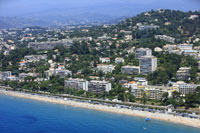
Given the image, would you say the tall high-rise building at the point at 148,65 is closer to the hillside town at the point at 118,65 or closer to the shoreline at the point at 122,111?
the hillside town at the point at 118,65

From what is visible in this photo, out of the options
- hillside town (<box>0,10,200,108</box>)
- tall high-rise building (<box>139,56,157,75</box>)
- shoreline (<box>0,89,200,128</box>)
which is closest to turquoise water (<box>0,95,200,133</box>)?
shoreline (<box>0,89,200,128</box>)

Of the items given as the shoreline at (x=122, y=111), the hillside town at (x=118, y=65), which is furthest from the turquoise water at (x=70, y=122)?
the hillside town at (x=118, y=65)

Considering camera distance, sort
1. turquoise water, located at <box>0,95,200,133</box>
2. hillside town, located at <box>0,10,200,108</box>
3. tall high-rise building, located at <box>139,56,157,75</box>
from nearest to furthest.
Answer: turquoise water, located at <box>0,95,200,133</box> → hillside town, located at <box>0,10,200,108</box> → tall high-rise building, located at <box>139,56,157,75</box>

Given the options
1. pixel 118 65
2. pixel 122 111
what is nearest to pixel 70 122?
pixel 122 111

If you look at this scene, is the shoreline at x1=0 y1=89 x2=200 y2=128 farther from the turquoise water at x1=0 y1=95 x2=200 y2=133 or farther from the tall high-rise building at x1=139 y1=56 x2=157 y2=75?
the tall high-rise building at x1=139 y1=56 x2=157 y2=75

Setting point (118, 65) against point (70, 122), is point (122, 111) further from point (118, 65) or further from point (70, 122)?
point (118, 65)

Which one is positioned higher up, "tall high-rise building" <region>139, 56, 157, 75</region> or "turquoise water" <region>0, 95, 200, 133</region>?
"tall high-rise building" <region>139, 56, 157, 75</region>
